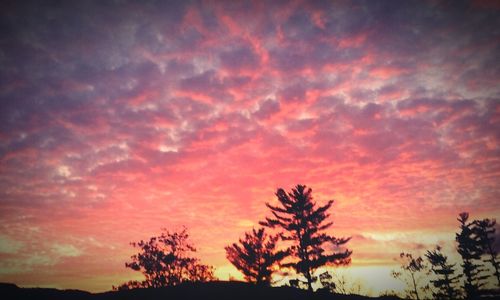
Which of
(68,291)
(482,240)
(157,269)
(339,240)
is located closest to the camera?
(68,291)

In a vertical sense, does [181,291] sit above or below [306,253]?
below

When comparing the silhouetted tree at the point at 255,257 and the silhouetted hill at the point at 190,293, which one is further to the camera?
the silhouetted tree at the point at 255,257

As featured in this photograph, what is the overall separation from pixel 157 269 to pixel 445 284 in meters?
44.7

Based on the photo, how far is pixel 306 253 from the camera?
96.3 ft

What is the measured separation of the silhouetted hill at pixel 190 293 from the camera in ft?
55.0

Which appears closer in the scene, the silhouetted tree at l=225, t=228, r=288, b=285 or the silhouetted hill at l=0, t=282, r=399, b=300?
the silhouetted hill at l=0, t=282, r=399, b=300

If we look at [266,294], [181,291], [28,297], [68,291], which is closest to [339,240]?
[266,294]

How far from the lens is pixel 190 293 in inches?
762

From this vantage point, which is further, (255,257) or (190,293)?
(255,257)

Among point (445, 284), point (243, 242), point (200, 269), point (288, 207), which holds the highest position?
point (288, 207)

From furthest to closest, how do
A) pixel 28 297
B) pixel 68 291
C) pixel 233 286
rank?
pixel 233 286
pixel 68 291
pixel 28 297

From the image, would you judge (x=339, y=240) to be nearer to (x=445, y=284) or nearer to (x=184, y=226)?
(x=184, y=226)

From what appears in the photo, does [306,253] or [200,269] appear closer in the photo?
[306,253]

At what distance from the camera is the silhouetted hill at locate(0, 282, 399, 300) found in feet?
55.0
